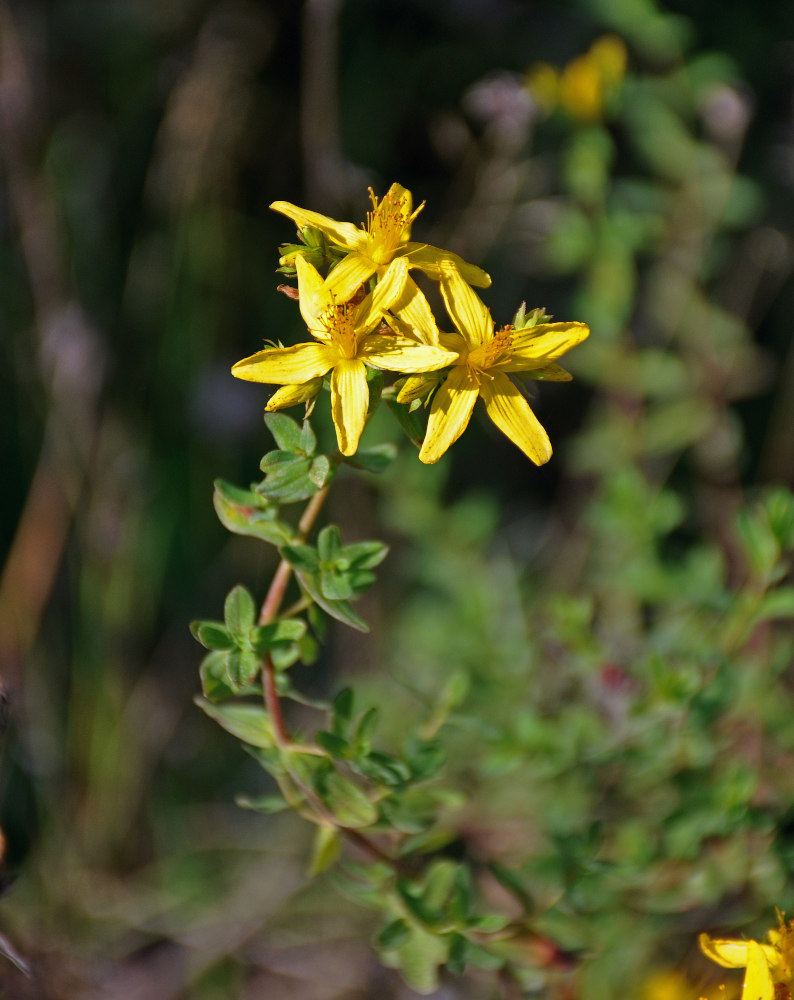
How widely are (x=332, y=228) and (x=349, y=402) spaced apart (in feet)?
0.91

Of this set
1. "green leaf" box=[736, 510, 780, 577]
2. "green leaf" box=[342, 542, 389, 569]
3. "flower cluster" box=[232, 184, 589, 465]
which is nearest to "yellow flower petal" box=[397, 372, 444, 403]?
→ "flower cluster" box=[232, 184, 589, 465]

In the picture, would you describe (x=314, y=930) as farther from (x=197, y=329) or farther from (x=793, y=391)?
(x=793, y=391)

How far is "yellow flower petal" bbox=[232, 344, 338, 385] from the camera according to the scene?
1.06 meters

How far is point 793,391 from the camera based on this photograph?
2.80 m

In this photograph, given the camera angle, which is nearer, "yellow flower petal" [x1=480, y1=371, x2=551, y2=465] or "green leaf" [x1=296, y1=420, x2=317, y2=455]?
"green leaf" [x1=296, y1=420, x2=317, y2=455]

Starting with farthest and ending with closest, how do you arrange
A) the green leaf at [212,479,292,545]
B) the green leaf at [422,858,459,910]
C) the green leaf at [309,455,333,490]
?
the green leaf at [422,858,459,910]
the green leaf at [212,479,292,545]
the green leaf at [309,455,333,490]

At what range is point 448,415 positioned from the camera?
3.66 feet

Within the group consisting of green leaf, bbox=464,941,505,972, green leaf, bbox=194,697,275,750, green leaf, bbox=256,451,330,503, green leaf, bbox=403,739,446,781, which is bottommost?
green leaf, bbox=464,941,505,972

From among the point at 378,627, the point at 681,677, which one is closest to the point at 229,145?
the point at 378,627

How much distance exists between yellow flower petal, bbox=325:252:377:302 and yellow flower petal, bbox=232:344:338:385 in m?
0.07

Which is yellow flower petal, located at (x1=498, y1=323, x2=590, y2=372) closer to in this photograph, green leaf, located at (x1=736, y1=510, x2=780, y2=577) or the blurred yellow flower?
green leaf, located at (x1=736, y1=510, x2=780, y2=577)

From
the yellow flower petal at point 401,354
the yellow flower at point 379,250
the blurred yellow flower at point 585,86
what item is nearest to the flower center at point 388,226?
the yellow flower at point 379,250

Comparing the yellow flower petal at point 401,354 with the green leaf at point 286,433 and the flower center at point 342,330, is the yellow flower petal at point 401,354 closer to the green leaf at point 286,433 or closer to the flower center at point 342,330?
the flower center at point 342,330

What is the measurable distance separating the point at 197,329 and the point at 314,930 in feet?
5.74
